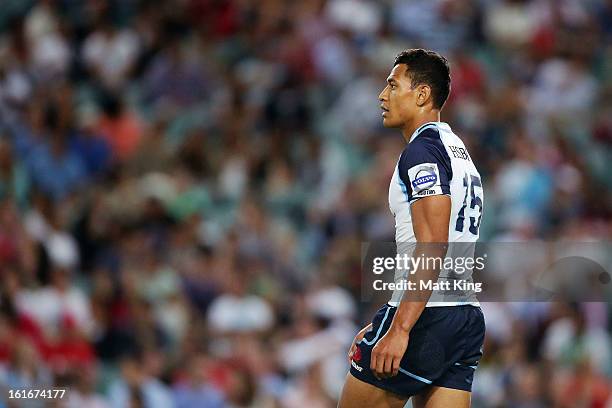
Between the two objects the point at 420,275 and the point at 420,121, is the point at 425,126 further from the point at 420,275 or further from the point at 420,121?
the point at 420,275

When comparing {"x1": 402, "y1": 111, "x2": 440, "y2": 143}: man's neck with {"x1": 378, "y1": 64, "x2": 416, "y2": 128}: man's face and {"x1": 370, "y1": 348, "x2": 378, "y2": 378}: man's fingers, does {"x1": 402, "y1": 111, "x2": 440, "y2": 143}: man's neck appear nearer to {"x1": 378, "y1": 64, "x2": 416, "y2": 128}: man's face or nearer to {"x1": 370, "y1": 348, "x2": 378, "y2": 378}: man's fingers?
{"x1": 378, "y1": 64, "x2": 416, "y2": 128}: man's face

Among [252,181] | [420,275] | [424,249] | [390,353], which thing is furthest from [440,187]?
[252,181]

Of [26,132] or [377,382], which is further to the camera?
[26,132]

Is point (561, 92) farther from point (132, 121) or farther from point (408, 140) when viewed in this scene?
point (408, 140)

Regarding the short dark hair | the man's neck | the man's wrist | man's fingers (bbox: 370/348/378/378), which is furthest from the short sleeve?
man's fingers (bbox: 370/348/378/378)

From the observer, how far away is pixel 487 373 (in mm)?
10672

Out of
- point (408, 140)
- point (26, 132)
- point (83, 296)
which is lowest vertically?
point (83, 296)

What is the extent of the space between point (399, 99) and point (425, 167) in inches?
17.6

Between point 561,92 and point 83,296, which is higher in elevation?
point 561,92

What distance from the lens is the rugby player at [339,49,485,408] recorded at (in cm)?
502

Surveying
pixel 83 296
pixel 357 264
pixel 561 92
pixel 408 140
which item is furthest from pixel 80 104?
pixel 408 140

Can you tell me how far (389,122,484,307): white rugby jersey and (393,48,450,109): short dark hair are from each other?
0.57 feet

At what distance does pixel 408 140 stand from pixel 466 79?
8182 mm

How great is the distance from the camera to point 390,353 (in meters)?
5.00
